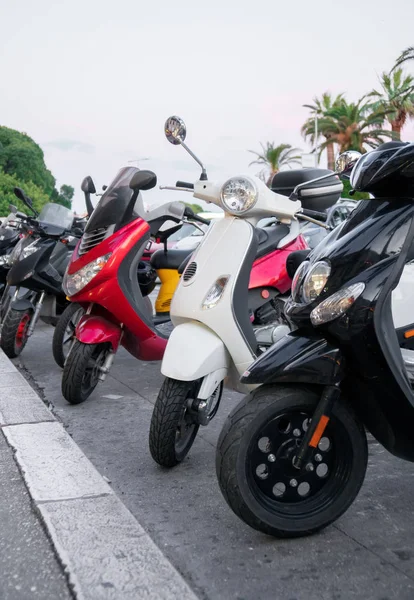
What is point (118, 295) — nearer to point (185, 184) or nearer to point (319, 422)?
point (185, 184)

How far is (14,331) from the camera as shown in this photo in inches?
263

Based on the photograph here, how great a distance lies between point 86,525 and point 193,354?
0.86 m

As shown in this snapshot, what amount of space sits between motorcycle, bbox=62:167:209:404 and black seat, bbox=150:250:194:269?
55cm

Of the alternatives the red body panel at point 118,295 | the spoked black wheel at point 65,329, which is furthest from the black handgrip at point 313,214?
the spoked black wheel at point 65,329

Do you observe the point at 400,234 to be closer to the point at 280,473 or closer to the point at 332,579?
the point at 280,473

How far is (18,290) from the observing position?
7.02 m

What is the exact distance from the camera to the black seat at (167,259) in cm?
583

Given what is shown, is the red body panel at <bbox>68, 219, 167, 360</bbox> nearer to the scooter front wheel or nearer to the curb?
the curb

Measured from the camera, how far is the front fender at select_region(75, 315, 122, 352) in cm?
479

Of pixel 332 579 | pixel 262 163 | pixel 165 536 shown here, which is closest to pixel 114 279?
pixel 165 536

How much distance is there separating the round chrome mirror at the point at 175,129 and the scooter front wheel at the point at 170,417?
4.68ft

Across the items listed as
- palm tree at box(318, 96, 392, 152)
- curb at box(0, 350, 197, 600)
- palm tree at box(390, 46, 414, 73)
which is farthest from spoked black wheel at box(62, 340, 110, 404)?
palm tree at box(318, 96, 392, 152)

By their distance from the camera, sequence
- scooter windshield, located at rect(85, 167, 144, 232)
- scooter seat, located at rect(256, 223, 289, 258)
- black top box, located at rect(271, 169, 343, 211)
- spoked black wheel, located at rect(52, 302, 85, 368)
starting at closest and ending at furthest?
black top box, located at rect(271, 169, 343, 211) → scooter seat, located at rect(256, 223, 289, 258) → scooter windshield, located at rect(85, 167, 144, 232) → spoked black wheel, located at rect(52, 302, 85, 368)

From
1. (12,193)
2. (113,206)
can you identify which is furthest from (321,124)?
(113,206)
